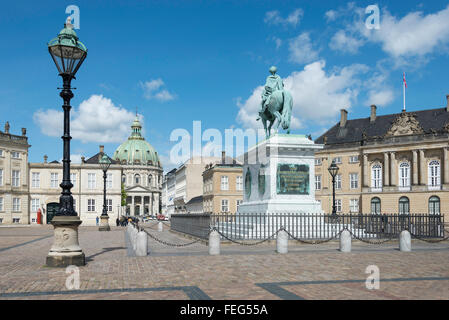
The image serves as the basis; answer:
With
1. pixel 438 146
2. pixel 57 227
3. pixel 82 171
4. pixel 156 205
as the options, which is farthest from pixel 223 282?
pixel 156 205

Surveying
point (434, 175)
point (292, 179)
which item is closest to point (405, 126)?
point (434, 175)

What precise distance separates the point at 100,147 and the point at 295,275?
280 feet

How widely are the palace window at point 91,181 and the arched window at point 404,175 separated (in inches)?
1684

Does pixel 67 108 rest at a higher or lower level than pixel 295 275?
higher

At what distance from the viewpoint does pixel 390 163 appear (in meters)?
59.4

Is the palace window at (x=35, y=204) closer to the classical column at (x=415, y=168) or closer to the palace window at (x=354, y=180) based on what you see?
the palace window at (x=354, y=180)

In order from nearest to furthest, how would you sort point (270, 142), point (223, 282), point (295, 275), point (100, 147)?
point (223, 282)
point (295, 275)
point (270, 142)
point (100, 147)

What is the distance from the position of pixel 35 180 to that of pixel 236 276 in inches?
2384

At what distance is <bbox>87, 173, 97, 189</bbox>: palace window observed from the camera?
6862 cm

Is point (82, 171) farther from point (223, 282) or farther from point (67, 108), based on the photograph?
point (223, 282)

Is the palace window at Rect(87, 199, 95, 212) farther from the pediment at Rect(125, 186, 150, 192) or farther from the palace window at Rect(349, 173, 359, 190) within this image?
the pediment at Rect(125, 186, 150, 192)

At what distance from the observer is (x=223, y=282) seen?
984 cm

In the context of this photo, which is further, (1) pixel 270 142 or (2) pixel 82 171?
(2) pixel 82 171

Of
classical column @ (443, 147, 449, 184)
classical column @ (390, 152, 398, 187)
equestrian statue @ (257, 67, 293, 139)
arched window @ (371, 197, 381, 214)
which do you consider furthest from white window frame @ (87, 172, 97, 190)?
equestrian statue @ (257, 67, 293, 139)
